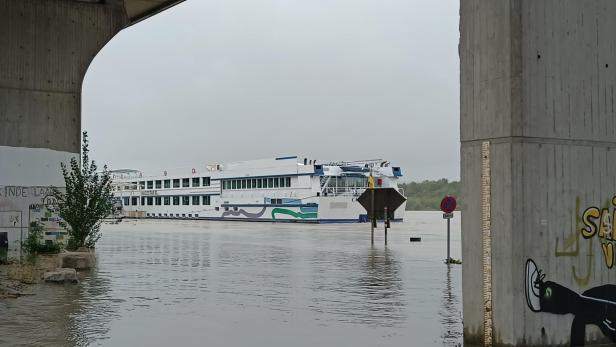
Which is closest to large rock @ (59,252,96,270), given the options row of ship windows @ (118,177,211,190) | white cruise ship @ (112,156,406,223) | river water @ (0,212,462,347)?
river water @ (0,212,462,347)

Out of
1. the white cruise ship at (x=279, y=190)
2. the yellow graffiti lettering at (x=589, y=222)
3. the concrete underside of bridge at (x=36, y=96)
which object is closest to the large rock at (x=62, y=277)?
the concrete underside of bridge at (x=36, y=96)

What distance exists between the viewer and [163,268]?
65.4 ft

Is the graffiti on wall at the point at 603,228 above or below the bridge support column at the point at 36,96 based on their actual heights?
below

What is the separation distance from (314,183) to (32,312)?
64.4 m

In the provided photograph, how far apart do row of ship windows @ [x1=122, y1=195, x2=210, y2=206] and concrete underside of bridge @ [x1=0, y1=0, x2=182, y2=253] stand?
72903 millimetres

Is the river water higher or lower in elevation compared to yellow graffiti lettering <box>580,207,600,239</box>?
lower

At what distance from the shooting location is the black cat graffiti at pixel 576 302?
851cm

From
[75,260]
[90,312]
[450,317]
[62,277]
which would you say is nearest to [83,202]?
[75,260]

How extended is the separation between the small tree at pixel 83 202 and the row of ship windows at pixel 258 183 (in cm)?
5840

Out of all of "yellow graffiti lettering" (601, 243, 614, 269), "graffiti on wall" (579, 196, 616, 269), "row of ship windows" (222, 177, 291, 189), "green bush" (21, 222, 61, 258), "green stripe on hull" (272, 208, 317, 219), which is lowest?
"green stripe on hull" (272, 208, 317, 219)

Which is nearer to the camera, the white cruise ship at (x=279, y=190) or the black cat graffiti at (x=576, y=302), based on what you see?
the black cat graffiti at (x=576, y=302)

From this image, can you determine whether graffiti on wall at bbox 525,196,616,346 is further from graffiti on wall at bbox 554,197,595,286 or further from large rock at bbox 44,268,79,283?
large rock at bbox 44,268,79,283

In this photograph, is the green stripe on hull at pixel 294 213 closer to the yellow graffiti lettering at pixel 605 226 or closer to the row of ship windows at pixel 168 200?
the row of ship windows at pixel 168 200

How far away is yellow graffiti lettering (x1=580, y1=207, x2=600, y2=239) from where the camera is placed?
9055 millimetres
